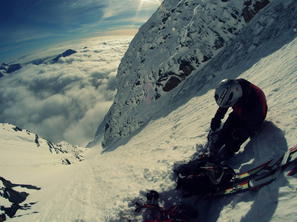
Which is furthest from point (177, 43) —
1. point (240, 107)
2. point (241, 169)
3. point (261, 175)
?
point (261, 175)

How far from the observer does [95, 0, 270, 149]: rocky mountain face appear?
1041 inches

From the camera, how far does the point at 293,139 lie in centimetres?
602

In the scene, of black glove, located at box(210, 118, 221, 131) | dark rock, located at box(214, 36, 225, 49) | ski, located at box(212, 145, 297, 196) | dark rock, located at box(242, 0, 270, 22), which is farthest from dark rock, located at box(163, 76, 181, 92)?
ski, located at box(212, 145, 297, 196)

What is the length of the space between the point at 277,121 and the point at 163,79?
78.0 ft

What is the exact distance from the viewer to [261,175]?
534cm

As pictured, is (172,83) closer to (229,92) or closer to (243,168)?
(229,92)

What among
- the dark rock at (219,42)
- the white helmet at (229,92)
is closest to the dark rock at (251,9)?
the dark rock at (219,42)

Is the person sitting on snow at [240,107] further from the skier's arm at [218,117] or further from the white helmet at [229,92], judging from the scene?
the skier's arm at [218,117]

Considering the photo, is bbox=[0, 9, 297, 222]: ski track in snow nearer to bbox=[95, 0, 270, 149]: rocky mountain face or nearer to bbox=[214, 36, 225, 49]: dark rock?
bbox=[214, 36, 225, 49]: dark rock

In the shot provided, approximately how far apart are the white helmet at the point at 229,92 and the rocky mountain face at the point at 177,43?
788 inches

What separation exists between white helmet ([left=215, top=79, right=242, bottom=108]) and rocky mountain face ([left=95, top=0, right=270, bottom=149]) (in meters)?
20.0

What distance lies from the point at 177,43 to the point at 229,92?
31.2m

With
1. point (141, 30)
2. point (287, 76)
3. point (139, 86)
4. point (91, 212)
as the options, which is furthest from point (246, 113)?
point (141, 30)

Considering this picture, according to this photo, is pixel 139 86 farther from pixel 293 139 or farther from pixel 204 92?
pixel 293 139
